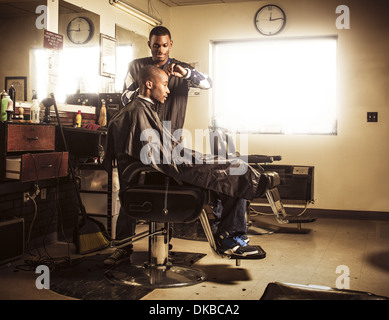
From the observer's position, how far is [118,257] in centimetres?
318

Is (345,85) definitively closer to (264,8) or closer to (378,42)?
(378,42)

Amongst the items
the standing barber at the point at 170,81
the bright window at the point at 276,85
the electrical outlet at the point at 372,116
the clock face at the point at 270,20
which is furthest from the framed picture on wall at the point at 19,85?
the electrical outlet at the point at 372,116

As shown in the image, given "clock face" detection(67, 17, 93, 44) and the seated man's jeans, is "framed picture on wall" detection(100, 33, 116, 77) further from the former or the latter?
the seated man's jeans

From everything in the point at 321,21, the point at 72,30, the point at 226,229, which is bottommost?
the point at 226,229

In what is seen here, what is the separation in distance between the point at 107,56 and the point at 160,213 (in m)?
2.58

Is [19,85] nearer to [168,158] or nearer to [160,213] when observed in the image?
[168,158]

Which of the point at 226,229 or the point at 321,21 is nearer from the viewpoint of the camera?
the point at 226,229

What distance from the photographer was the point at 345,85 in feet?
16.7

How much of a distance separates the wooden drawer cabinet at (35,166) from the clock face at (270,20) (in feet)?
9.99

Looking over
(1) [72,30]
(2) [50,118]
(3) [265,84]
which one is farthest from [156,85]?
(3) [265,84]

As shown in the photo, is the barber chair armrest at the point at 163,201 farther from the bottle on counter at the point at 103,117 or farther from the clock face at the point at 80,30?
the clock face at the point at 80,30

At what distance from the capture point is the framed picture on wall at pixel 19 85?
3.38 m

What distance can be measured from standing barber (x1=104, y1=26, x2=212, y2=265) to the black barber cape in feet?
1.38
